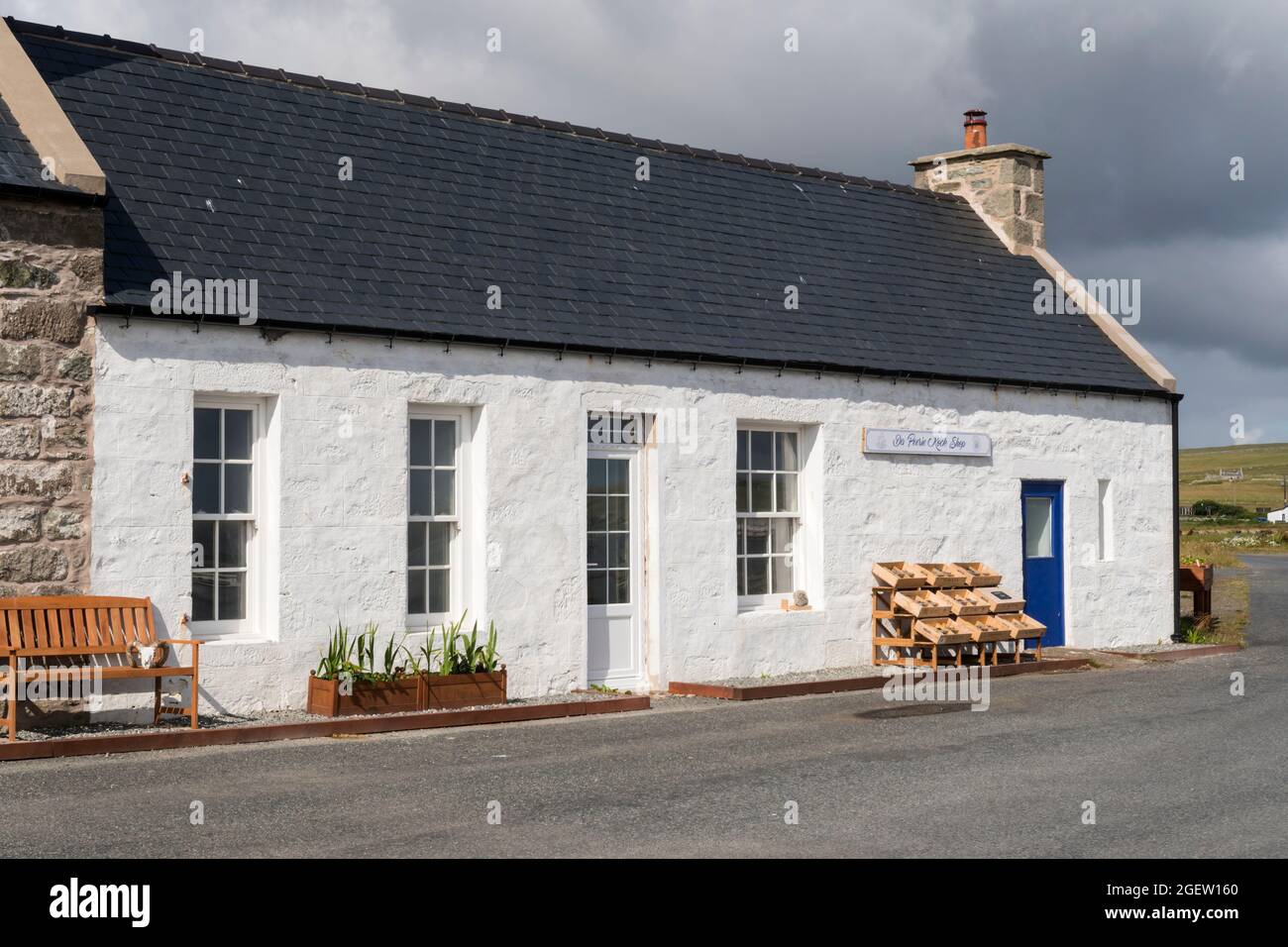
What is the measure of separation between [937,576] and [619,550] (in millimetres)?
3912

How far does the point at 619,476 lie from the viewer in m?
15.0

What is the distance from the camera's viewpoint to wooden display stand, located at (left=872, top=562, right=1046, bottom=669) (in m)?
16.2

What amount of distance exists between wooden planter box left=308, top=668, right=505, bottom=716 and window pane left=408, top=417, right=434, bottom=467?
6.70ft

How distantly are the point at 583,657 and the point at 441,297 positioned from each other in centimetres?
361

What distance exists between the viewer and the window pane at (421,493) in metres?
13.8

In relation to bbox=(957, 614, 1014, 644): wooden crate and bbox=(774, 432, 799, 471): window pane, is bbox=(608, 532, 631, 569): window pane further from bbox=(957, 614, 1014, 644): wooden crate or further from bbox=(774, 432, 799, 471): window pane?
bbox=(957, 614, 1014, 644): wooden crate

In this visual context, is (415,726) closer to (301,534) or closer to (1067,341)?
(301,534)

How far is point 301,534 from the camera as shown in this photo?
1277cm

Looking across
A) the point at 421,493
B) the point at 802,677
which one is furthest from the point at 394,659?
the point at 802,677

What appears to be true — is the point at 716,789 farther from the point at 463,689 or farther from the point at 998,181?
the point at 998,181

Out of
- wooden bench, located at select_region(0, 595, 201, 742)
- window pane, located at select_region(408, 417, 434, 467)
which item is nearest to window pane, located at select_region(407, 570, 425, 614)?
window pane, located at select_region(408, 417, 434, 467)

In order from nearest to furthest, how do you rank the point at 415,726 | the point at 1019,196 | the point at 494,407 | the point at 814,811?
the point at 814,811 → the point at 415,726 → the point at 494,407 → the point at 1019,196
